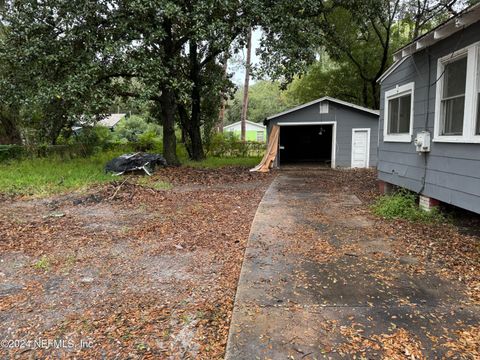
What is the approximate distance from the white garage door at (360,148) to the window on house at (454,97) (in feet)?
32.5

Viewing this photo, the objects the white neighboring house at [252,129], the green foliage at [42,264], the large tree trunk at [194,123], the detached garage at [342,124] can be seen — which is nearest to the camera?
the green foliage at [42,264]

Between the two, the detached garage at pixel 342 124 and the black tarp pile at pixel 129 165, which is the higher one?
the detached garage at pixel 342 124

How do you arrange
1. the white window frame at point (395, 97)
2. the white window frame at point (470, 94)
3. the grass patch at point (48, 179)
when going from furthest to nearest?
the grass patch at point (48, 179), the white window frame at point (395, 97), the white window frame at point (470, 94)

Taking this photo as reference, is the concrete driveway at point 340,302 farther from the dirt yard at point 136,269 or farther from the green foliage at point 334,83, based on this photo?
the green foliage at point 334,83

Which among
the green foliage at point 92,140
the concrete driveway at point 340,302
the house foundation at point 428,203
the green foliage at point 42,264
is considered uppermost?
the green foliage at point 92,140

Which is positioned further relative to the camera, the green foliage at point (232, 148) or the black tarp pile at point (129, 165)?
the green foliage at point (232, 148)

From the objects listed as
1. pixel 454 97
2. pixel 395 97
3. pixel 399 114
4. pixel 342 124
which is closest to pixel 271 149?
pixel 342 124

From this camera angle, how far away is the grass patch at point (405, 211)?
5.60 meters

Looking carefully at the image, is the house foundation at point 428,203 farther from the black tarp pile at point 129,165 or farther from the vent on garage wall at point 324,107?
the vent on garage wall at point 324,107

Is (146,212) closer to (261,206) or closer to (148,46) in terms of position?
(261,206)

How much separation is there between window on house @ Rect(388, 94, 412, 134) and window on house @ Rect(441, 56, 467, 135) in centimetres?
127

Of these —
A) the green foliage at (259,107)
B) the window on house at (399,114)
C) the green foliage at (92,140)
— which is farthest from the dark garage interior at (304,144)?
the green foliage at (259,107)

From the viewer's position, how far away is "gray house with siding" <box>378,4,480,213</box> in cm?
448

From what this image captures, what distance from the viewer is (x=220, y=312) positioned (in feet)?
9.49
